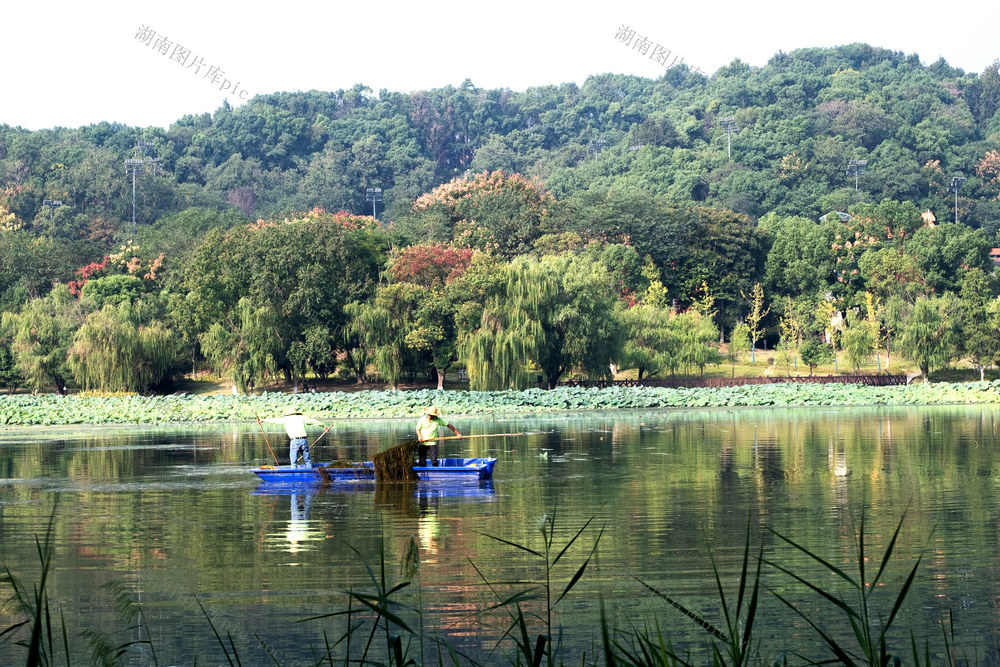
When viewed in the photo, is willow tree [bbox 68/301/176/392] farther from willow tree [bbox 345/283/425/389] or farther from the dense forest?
willow tree [bbox 345/283/425/389]

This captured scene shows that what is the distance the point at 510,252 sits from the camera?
234 ft

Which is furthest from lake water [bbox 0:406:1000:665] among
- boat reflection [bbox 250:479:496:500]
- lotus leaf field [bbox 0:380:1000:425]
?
lotus leaf field [bbox 0:380:1000:425]

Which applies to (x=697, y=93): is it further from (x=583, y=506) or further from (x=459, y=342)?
(x=583, y=506)

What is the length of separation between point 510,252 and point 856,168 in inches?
1926

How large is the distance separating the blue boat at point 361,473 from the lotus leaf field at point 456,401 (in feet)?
66.8

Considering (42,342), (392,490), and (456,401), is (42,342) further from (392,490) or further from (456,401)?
(392,490)

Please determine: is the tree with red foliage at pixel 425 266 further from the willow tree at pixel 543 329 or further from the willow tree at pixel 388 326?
the willow tree at pixel 543 329

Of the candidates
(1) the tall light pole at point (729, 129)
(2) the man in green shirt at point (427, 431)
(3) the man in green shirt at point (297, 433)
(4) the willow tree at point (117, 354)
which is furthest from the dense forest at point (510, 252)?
(2) the man in green shirt at point (427, 431)

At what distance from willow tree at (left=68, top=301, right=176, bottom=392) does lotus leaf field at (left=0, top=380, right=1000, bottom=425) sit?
74.6 inches

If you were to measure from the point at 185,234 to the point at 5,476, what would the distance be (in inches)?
1980

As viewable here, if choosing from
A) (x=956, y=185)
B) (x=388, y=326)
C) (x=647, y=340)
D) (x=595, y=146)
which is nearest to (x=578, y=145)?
(x=595, y=146)

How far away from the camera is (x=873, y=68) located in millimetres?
152250

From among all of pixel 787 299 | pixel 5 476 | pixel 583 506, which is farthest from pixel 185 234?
pixel 583 506

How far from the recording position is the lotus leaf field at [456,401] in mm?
42562
